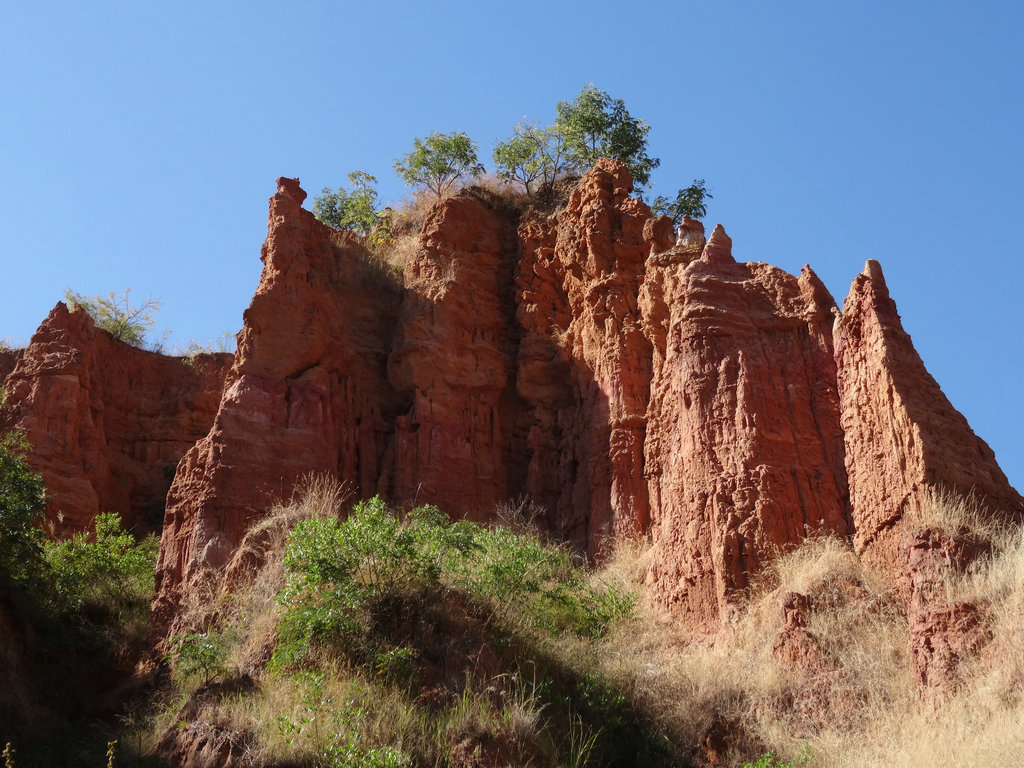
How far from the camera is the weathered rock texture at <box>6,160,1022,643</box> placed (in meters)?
15.7

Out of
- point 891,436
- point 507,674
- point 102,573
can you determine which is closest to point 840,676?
point 891,436

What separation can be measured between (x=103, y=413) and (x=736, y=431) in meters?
13.9

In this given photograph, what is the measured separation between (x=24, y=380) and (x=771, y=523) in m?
15.0

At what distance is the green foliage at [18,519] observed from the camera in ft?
55.0

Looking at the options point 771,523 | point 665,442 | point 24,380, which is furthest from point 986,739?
point 24,380

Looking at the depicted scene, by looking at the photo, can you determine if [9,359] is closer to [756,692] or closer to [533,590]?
[533,590]

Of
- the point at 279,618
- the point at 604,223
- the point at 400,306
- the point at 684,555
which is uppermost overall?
the point at 604,223

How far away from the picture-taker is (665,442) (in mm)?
18828

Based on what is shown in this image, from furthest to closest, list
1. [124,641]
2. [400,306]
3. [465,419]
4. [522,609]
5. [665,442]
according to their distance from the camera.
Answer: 1. [400,306]
2. [465,419]
3. [665,442]
4. [124,641]
5. [522,609]

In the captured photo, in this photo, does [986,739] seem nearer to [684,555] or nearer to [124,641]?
[684,555]

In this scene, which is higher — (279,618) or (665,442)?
(665,442)

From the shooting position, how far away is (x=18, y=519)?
16969 millimetres

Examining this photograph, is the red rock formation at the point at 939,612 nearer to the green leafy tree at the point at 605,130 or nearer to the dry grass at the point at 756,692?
the dry grass at the point at 756,692

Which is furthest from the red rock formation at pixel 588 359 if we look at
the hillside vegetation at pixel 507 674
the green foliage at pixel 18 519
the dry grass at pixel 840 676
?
the green foliage at pixel 18 519
